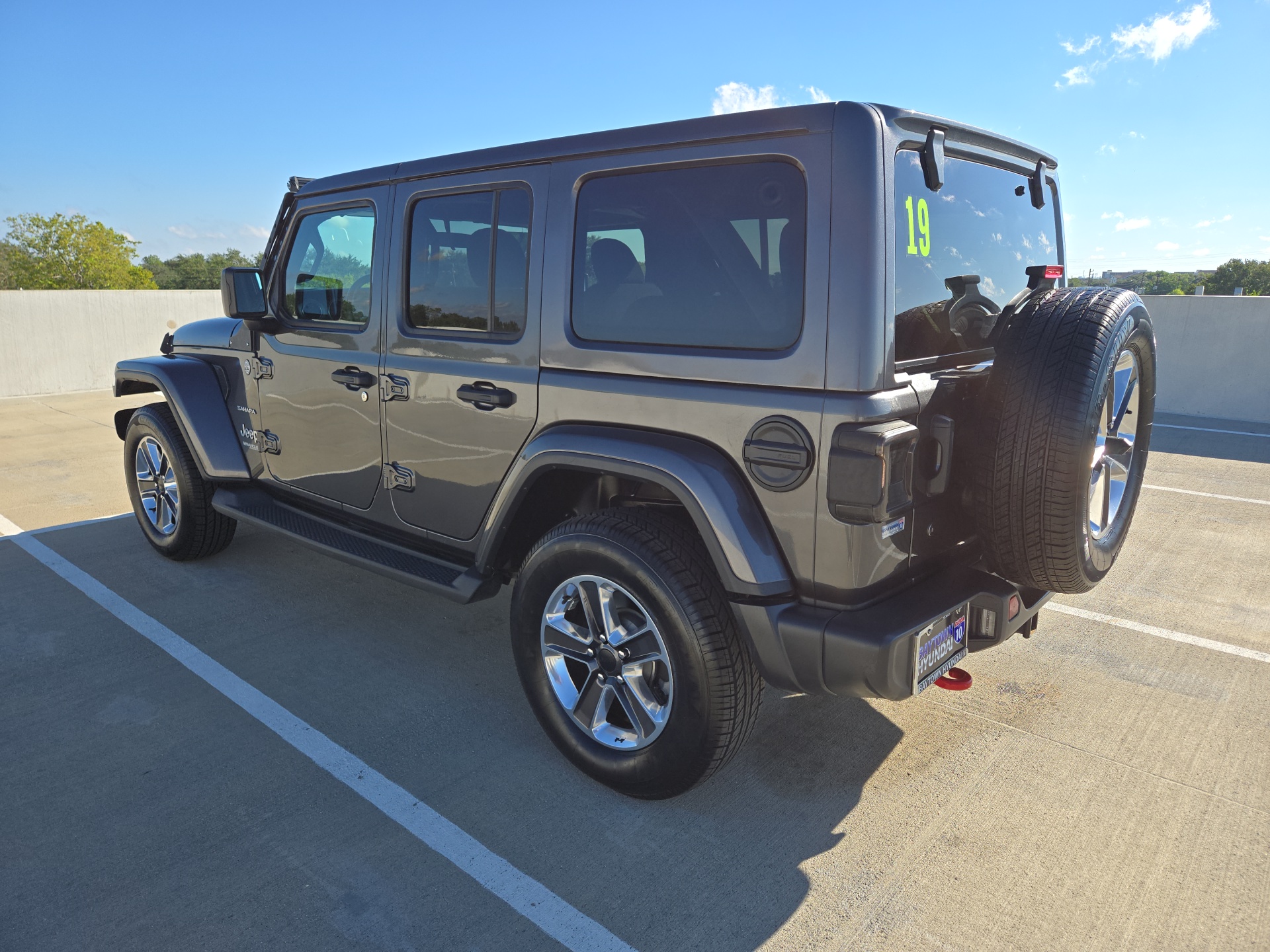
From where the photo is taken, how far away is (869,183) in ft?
7.00

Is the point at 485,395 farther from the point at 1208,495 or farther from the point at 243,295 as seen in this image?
the point at 1208,495

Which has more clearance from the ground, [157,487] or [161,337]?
[161,337]

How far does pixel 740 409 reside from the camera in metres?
2.33

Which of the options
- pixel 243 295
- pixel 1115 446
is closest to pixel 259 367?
pixel 243 295

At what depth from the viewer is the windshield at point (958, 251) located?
2320 millimetres

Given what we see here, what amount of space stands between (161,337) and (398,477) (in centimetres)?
1292

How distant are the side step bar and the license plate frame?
1574 mm

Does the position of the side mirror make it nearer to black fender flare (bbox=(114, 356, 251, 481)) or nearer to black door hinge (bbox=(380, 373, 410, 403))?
black fender flare (bbox=(114, 356, 251, 481))

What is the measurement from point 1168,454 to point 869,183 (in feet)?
25.7

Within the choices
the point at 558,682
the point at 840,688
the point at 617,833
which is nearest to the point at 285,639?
the point at 558,682

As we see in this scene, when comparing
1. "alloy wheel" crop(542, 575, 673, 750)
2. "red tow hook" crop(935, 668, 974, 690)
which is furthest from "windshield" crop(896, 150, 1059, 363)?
"alloy wheel" crop(542, 575, 673, 750)

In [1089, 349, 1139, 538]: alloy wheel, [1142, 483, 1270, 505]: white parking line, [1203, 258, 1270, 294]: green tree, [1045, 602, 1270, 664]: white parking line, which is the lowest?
[1045, 602, 1270, 664]: white parking line

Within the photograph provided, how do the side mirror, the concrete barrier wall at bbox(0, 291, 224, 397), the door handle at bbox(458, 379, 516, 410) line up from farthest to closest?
1. the concrete barrier wall at bbox(0, 291, 224, 397)
2. the side mirror
3. the door handle at bbox(458, 379, 516, 410)

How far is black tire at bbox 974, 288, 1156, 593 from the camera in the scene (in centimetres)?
224
